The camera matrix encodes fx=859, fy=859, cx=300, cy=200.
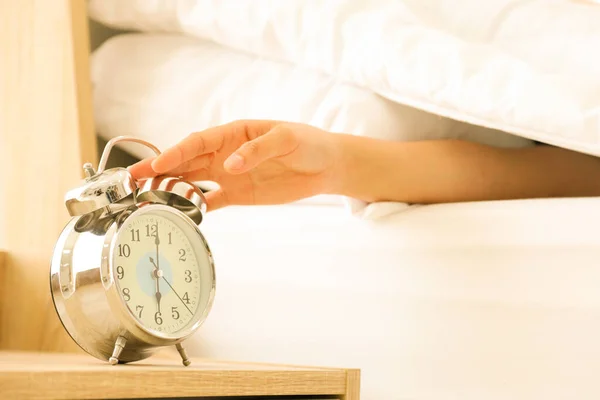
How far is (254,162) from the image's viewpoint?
79 cm

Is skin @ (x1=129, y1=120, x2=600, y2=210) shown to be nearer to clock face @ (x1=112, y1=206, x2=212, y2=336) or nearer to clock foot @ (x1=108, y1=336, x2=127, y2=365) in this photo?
clock face @ (x1=112, y1=206, x2=212, y2=336)

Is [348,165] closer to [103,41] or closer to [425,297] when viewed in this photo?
[425,297]

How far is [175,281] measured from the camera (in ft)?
2.54

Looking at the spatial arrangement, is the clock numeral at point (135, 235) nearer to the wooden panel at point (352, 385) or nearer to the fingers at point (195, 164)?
the fingers at point (195, 164)

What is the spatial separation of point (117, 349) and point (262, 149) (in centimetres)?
23

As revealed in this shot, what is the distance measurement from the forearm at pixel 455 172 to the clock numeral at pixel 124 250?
31 cm

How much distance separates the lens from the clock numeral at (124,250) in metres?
0.73

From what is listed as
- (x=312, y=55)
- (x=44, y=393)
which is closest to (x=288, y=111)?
(x=312, y=55)

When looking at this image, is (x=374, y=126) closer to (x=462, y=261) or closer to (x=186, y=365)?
(x=462, y=261)

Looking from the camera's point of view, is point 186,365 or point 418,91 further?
point 418,91

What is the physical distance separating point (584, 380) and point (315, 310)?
349 mm

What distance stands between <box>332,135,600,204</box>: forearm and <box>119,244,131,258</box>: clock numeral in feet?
1.03

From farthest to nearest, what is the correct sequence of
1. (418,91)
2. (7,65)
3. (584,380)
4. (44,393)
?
(7,65) → (418,91) → (584,380) → (44,393)

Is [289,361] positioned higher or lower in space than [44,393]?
higher
